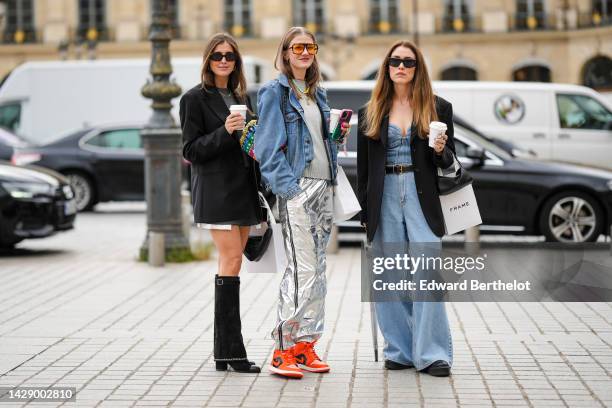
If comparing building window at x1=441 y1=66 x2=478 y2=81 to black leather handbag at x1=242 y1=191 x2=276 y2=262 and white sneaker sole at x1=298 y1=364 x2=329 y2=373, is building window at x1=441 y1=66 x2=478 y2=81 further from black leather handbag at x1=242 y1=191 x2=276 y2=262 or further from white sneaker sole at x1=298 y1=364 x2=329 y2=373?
white sneaker sole at x1=298 y1=364 x2=329 y2=373

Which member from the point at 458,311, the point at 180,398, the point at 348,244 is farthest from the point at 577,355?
the point at 348,244

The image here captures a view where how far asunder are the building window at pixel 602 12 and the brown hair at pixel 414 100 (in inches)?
1774

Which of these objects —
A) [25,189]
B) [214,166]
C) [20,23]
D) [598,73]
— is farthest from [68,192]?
[20,23]

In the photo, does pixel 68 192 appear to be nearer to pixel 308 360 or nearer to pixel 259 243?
pixel 259 243

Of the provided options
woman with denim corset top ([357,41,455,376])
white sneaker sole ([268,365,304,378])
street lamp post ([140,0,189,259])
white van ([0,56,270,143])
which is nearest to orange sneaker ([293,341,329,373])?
white sneaker sole ([268,365,304,378])

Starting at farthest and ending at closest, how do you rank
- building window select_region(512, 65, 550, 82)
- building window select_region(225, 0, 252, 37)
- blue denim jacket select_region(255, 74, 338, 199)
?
building window select_region(225, 0, 252, 37)
building window select_region(512, 65, 550, 82)
blue denim jacket select_region(255, 74, 338, 199)

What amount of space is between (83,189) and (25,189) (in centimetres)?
744

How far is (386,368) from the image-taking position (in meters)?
7.17

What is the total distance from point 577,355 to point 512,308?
1.97m

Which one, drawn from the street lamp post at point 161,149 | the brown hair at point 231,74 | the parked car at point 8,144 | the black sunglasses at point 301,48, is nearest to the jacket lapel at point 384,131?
the black sunglasses at point 301,48

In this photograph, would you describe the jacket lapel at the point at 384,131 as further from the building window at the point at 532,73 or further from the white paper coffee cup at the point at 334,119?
the building window at the point at 532,73

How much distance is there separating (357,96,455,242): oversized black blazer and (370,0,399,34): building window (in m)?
46.8

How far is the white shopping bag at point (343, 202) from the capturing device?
697cm

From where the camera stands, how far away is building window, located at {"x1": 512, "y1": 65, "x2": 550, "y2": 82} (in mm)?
53125
